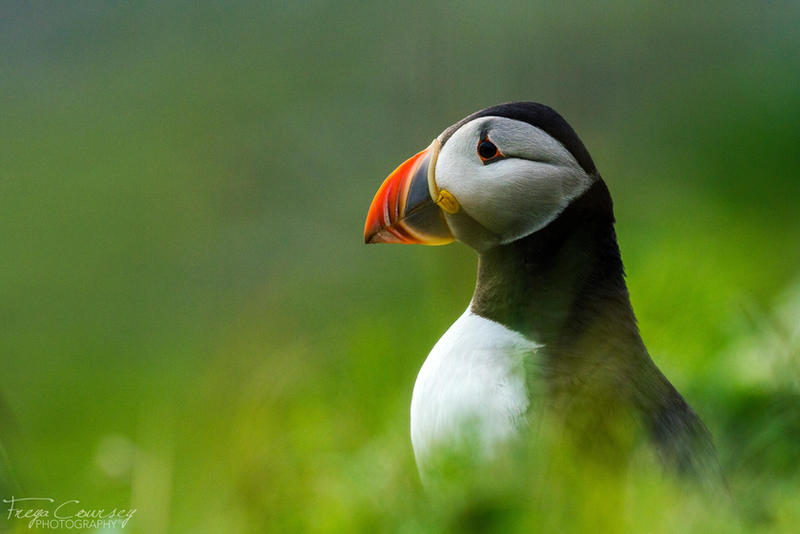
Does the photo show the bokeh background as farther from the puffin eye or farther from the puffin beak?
the puffin eye

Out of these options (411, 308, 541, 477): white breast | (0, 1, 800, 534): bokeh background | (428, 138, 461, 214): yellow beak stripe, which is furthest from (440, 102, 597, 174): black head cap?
(0, 1, 800, 534): bokeh background

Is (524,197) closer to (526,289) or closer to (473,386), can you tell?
(526,289)

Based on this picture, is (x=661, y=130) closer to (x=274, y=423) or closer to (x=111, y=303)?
(x=111, y=303)

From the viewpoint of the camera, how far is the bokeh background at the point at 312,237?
2.09 meters

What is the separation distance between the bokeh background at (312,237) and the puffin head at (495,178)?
0.86 ft

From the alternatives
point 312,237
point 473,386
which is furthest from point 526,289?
point 312,237

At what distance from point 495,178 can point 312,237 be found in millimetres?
6891

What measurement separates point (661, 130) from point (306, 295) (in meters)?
3.64

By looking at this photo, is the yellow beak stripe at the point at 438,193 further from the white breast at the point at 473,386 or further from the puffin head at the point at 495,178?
the white breast at the point at 473,386

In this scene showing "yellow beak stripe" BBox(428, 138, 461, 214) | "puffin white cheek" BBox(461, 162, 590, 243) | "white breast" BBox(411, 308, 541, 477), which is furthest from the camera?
"yellow beak stripe" BBox(428, 138, 461, 214)

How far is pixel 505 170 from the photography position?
7.84 ft

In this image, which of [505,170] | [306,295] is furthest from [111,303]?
[505,170]

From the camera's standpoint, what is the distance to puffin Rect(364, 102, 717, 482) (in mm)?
2061

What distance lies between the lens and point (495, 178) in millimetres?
2408
